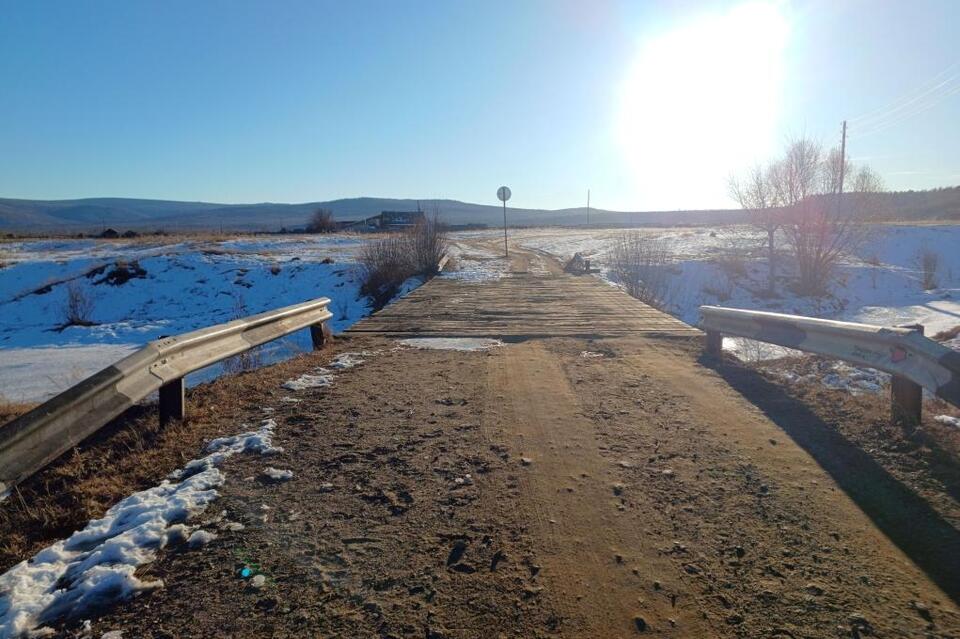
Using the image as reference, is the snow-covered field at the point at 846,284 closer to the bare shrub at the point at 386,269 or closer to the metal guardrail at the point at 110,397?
the bare shrub at the point at 386,269

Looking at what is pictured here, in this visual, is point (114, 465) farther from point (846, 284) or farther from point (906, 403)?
point (846, 284)

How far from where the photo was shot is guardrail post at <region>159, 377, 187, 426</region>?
446 centimetres

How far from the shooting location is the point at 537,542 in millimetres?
2820

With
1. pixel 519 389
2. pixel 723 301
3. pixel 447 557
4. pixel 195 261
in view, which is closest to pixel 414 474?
pixel 447 557

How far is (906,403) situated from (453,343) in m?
5.29

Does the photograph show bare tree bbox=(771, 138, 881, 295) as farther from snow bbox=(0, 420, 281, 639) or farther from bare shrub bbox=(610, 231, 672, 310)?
snow bbox=(0, 420, 281, 639)

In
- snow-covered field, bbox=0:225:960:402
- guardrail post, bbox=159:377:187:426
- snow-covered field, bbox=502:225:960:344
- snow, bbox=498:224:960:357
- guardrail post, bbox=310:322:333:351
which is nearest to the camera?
guardrail post, bbox=159:377:187:426

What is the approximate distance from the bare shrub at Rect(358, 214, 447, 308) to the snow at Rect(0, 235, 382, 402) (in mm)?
871

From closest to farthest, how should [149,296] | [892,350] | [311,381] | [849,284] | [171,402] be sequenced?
[892,350], [171,402], [311,381], [149,296], [849,284]

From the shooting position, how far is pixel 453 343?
8.24 meters

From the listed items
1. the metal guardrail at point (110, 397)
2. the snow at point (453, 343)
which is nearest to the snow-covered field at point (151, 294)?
the snow at point (453, 343)

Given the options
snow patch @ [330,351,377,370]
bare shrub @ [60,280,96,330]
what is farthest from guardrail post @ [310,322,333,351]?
bare shrub @ [60,280,96,330]

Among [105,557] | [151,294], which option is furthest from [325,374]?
[151,294]

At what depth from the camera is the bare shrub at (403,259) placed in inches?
836
